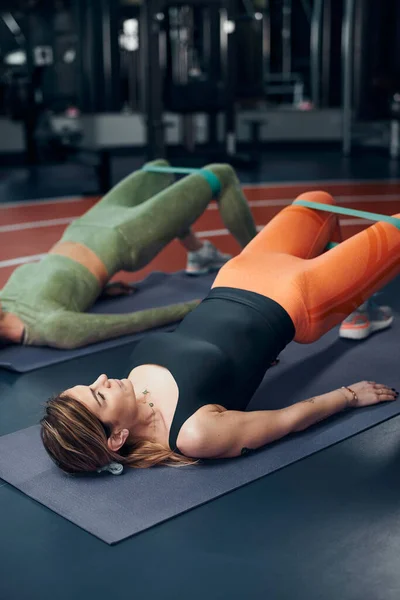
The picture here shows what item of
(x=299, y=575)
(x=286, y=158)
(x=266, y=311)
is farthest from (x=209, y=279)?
(x=286, y=158)

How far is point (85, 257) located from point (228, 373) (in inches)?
55.4

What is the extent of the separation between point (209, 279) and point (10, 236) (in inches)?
79.9

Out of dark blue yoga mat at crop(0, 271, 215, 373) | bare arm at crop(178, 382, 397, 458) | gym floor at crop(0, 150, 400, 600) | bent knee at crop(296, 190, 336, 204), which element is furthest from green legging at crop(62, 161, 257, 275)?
bare arm at crop(178, 382, 397, 458)

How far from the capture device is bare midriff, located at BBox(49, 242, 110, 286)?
361cm

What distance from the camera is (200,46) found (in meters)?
10.3

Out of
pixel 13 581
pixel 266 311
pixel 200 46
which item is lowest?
pixel 13 581

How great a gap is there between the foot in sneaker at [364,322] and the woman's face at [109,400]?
1484 mm

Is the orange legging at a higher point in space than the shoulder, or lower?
higher

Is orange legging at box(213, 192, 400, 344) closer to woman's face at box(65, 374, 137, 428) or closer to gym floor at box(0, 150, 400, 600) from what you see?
gym floor at box(0, 150, 400, 600)

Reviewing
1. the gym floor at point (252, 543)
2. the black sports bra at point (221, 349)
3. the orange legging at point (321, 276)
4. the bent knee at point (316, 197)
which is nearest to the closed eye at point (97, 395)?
the black sports bra at point (221, 349)

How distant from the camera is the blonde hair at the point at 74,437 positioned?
215 centimetres

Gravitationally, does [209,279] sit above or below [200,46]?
below

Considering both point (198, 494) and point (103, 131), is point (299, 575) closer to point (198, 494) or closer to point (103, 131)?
point (198, 494)

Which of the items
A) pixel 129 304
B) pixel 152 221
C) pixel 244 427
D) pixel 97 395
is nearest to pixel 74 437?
pixel 97 395
